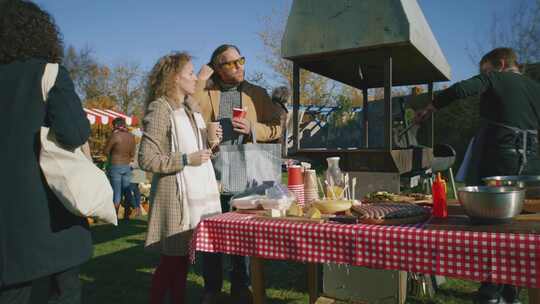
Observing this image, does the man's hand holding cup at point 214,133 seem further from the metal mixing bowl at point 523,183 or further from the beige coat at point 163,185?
the metal mixing bowl at point 523,183

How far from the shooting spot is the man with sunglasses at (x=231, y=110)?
105 inches

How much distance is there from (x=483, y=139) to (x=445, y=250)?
6.27 ft

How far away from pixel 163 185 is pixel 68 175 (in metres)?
0.76

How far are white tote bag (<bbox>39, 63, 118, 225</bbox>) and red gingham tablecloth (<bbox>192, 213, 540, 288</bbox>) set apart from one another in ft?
1.94

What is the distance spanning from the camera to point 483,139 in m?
3.04

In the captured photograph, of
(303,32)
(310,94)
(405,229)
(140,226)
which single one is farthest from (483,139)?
(310,94)

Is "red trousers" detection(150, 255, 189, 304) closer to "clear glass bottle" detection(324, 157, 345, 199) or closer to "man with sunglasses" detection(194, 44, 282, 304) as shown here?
"man with sunglasses" detection(194, 44, 282, 304)

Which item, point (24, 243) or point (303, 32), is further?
point (303, 32)

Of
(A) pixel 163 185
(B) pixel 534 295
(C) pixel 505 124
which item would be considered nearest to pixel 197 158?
(A) pixel 163 185

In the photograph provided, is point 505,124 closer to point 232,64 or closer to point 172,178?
point 232,64

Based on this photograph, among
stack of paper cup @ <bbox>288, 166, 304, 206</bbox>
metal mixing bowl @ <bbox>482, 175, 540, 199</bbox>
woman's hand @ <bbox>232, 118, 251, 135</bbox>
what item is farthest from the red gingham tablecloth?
woman's hand @ <bbox>232, 118, 251, 135</bbox>

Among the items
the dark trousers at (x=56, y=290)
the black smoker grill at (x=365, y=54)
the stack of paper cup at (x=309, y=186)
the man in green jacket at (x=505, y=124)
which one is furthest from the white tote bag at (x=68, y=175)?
the man in green jacket at (x=505, y=124)

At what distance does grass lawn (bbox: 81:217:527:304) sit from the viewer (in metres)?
3.24

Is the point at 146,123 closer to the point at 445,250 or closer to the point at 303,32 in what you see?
the point at 303,32
